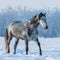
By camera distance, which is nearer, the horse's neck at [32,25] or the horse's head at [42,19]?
the horse's head at [42,19]

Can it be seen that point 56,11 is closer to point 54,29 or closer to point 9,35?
point 54,29

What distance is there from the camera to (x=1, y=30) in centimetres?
3155

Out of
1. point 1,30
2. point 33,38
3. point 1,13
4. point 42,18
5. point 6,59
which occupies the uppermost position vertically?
point 1,13

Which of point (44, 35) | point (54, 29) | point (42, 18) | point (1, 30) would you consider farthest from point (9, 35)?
point (54, 29)

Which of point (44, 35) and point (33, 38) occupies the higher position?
point (44, 35)

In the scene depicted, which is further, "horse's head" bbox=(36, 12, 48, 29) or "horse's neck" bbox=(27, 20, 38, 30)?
"horse's neck" bbox=(27, 20, 38, 30)

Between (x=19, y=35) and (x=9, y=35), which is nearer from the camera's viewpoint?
(x=19, y=35)

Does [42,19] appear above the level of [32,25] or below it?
above

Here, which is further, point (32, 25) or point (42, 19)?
point (32, 25)

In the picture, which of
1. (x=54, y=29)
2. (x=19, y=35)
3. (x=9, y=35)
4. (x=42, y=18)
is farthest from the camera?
(x=54, y=29)

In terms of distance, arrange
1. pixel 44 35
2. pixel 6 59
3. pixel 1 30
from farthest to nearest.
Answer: pixel 1 30
pixel 44 35
pixel 6 59

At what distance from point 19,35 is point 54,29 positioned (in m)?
24.7

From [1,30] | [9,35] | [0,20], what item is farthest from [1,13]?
[9,35]

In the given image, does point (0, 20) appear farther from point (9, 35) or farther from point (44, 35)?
point (9, 35)
